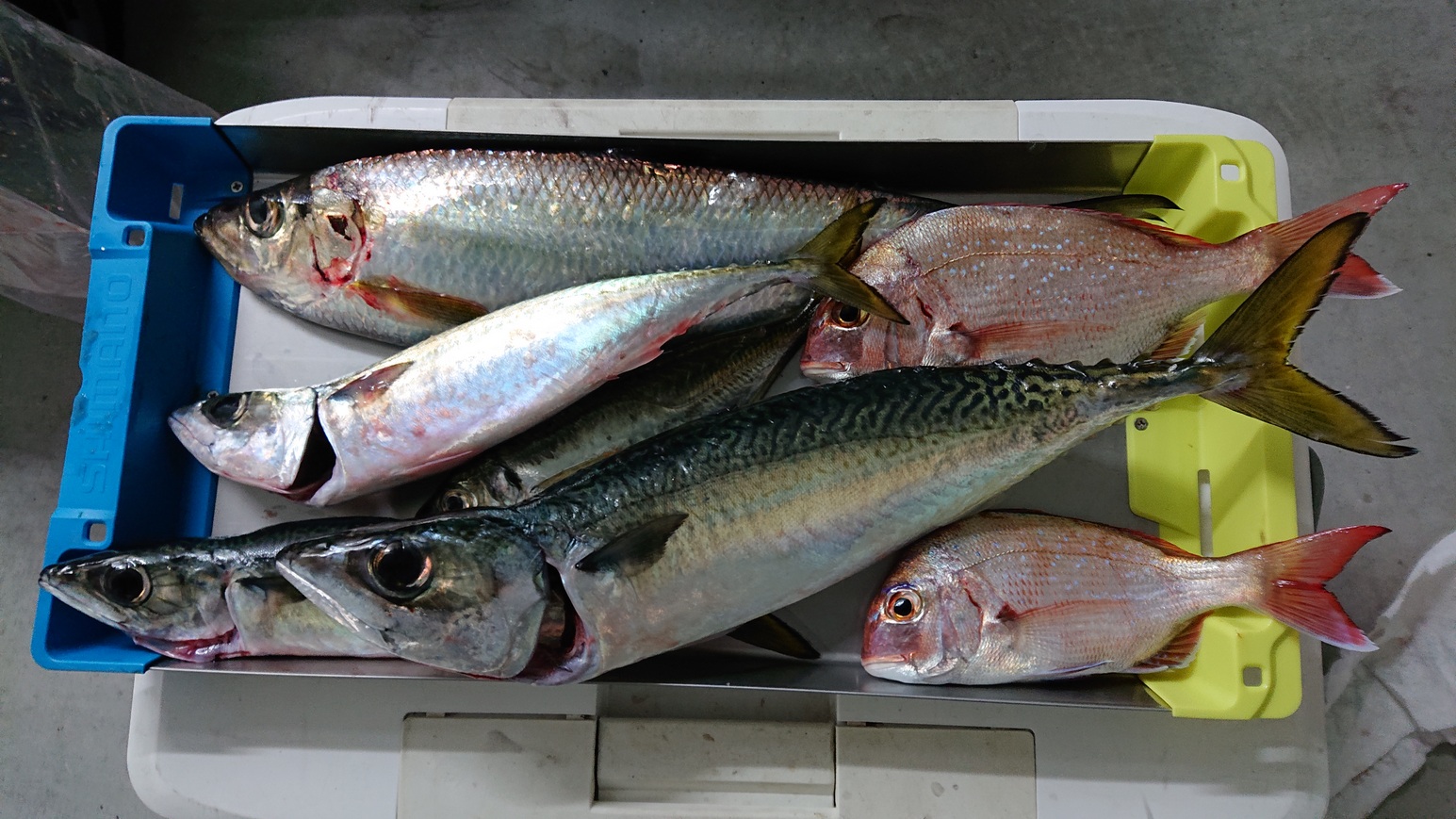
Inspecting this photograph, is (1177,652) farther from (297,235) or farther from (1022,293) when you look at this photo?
(297,235)

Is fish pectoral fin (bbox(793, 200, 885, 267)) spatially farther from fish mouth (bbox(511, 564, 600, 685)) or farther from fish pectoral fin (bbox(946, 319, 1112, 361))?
fish mouth (bbox(511, 564, 600, 685))

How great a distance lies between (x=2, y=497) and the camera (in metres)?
2.03

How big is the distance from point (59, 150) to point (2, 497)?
881 millimetres

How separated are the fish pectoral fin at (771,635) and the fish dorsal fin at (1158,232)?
2.74 feet

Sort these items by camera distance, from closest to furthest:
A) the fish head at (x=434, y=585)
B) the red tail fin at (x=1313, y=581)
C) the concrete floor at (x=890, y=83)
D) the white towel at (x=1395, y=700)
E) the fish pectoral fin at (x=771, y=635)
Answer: the fish head at (x=434, y=585)
the red tail fin at (x=1313, y=581)
the fish pectoral fin at (x=771, y=635)
the white towel at (x=1395, y=700)
the concrete floor at (x=890, y=83)

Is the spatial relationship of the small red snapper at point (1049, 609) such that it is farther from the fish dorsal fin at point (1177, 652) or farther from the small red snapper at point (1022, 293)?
the small red snapper at point (1022, 293)

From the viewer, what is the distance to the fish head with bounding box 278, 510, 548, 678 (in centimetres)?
104

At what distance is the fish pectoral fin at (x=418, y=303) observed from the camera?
4.47ft

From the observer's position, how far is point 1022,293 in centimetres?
133

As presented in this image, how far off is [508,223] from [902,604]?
0.86 metres

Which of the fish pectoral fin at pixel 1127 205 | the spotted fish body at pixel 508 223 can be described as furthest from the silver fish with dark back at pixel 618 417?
the fish pectoral fin at pixel 1127 205

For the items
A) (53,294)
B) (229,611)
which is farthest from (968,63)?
(53,294)

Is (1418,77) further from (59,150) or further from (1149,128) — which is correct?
(59,150)

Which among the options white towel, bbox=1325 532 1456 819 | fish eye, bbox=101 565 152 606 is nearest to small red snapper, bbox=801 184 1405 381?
white towel, bbox=1325 532 1456 819
